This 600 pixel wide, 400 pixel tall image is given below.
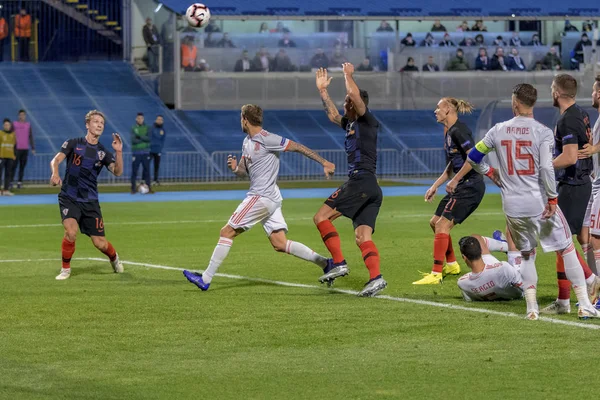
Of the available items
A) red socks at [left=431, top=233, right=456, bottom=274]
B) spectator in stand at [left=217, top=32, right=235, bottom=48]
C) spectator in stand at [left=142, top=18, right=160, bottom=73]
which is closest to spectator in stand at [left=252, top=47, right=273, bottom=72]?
spectator in stand at [left=217, top=32, right=235, bottom=48]

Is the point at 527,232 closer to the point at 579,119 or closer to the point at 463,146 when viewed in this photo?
the point at 579,119

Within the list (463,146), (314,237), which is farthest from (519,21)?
(463,146)

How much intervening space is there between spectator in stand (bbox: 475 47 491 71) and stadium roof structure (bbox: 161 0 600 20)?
1.97m

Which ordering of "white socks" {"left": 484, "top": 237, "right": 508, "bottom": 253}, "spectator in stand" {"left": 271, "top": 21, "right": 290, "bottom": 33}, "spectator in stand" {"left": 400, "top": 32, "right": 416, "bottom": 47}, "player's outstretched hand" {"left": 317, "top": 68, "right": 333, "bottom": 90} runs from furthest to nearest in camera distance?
"spectator in stand" {"left": 400, "top": 32, "right": 416, "bottom": 47} → "spectator in stand" {"left": 271, "top": 21, "right": 290, "bottom": 33} → "white socks" {"left": 484, "top": 237, "right": 508, "bottom": 253} → "player's outstretched hand" {"left": 317, "top": 68, "right": 333, "bottom": 90}

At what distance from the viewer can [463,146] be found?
45.0ft

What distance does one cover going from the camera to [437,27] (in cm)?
4466

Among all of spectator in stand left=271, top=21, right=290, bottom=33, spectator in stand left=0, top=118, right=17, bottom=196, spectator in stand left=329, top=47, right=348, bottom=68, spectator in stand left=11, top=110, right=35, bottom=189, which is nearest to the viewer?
spectator in stand left=0, top=118, right=17, bottom=196

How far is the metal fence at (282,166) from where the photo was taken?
113ft

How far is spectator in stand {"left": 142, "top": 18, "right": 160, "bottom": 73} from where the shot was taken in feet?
141

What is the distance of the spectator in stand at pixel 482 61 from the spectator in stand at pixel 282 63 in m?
6.86

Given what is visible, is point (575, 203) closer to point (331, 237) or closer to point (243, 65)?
point (331, 237)

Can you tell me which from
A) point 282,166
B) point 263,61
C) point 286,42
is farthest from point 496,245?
point 286,42

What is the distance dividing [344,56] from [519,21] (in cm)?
754

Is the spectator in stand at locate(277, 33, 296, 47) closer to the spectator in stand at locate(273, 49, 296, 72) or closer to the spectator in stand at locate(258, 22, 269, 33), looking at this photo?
the spectator in stand at locate(273, 49, 296, 72)
